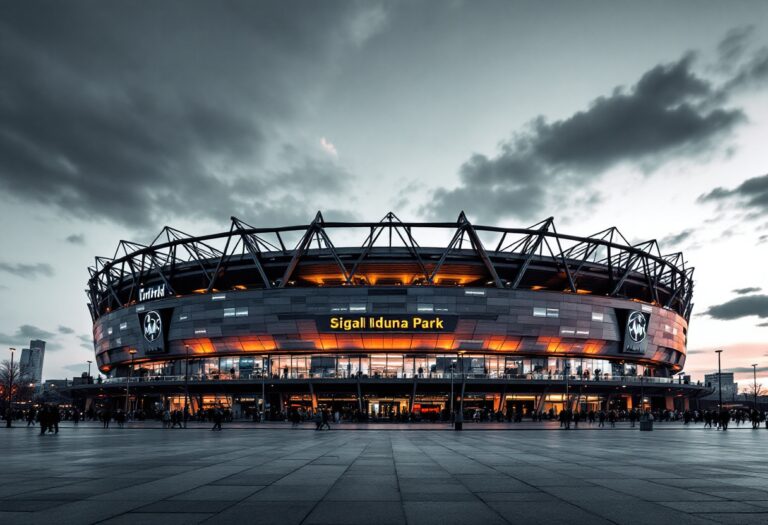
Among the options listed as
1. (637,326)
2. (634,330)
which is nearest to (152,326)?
(634,330)

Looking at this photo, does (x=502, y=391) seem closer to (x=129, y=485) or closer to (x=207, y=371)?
(x=207, y=371)

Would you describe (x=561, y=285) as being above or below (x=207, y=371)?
above

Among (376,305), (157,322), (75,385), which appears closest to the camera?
(376,305)

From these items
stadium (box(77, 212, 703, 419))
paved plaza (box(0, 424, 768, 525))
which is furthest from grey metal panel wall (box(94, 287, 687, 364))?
paved plaza (box(0, 424, 768, 525))

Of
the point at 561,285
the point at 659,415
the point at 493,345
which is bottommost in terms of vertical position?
the point at 659,415

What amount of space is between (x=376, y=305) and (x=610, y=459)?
57.9 metres

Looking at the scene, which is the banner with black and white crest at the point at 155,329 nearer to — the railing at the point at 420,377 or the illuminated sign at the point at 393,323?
the railing at the point at 420,377

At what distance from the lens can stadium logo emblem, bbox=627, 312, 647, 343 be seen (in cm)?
8425

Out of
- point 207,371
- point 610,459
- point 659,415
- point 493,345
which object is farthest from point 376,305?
point 610,459

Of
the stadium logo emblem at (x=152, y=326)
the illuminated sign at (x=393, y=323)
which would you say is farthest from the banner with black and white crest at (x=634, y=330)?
the stadium logo emblem at (x=152, y=326)

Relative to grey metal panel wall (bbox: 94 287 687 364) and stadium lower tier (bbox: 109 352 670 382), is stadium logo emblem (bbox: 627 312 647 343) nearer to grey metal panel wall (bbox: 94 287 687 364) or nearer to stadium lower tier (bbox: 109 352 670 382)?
grey metal panel wall (bbox: 94 287 687 364)

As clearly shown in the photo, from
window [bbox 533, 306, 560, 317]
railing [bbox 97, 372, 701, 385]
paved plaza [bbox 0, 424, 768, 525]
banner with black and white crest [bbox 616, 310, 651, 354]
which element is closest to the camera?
paved plaza [bbox 0, 424, 768, 525]

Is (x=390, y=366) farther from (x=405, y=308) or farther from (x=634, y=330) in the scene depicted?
(x=634, y=330)

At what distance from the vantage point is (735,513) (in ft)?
28.4
